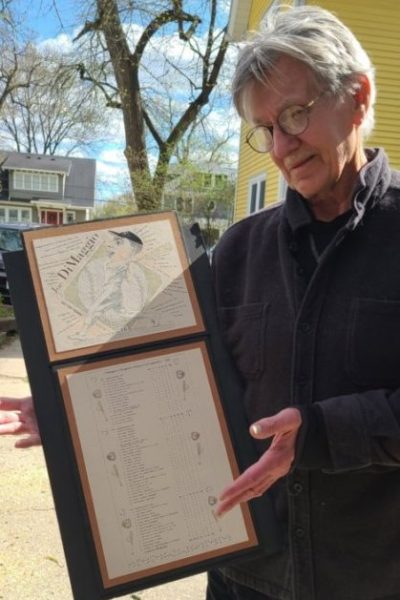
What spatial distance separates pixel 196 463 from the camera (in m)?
1.53

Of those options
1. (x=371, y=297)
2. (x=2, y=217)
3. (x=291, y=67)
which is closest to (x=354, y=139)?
(x=291, y=67)

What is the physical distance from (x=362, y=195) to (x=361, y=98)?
25cm

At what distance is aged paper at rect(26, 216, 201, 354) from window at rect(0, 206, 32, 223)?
54297mm

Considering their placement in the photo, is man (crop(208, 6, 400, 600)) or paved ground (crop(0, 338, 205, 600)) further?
paved ground (crop(0, 338, 205, 600))

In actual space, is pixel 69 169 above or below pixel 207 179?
below

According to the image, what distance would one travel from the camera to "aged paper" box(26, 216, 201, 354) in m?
1.55

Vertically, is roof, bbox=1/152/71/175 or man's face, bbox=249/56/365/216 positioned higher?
man's face, bbox=249/56/365/216

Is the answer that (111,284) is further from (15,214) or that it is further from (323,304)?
(15,214)

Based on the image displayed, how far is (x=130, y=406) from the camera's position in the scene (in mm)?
1530

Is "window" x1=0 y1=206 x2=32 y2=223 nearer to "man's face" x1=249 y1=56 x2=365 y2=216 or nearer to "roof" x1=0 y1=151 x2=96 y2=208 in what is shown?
"roof" x1=0 y1=151 x2=96 y2=208

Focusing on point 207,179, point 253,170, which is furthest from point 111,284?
point 207,179

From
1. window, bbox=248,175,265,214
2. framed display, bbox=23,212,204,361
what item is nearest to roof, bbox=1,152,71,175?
window, bbox=248,175,265,214

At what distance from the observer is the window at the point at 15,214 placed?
53594 mm

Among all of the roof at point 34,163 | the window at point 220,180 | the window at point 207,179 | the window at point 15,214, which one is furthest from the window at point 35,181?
the window at point 207,179
